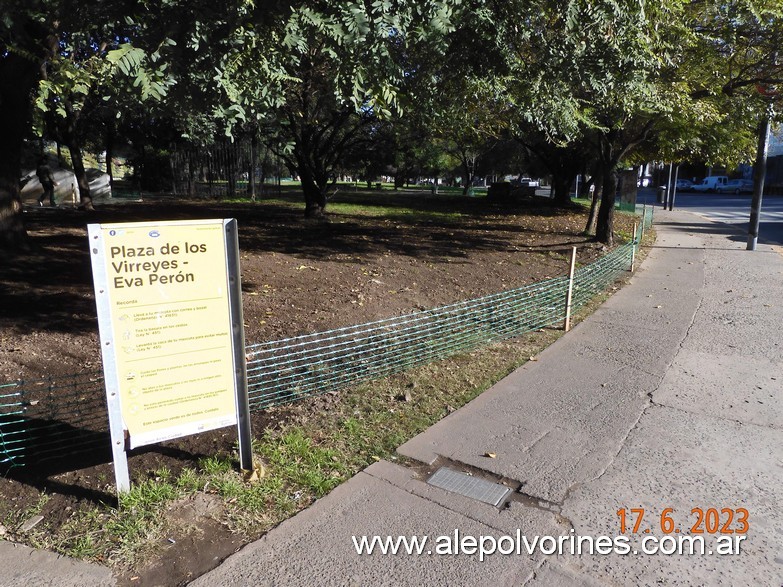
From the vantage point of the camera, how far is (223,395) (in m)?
3.67

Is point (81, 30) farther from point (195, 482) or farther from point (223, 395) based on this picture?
point (195, 482)

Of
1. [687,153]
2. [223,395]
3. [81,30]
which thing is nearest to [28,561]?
[223,395]

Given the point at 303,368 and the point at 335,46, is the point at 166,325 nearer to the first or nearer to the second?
the point at 303,368

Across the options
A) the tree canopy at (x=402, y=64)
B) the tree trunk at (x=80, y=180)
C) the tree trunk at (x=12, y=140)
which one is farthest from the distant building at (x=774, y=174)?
the tree trunk at (x=12, y=140)

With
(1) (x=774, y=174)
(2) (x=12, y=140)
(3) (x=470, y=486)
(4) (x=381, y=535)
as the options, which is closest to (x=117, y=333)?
(4) (x=381, y=535)

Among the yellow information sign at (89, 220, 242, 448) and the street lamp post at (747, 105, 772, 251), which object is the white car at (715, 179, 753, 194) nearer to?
the street lamp post at (747, 105, 772, 251)

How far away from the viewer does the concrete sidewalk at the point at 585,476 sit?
2980mm

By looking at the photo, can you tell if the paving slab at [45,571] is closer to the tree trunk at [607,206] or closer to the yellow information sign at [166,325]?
the yellow information sign at [166,325]

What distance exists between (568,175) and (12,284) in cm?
2661

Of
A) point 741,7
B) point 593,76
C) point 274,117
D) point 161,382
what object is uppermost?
point 741,7

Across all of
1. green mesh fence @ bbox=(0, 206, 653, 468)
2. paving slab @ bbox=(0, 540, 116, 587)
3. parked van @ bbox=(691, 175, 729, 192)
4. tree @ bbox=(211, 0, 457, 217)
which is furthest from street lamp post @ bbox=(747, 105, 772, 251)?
parked van @ bbox=(691, 175, 729, 192)

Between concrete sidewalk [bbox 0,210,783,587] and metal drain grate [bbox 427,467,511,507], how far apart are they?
0.21 ft

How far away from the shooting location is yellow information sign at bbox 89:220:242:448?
3203mm

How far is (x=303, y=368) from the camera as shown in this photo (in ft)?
18.8
